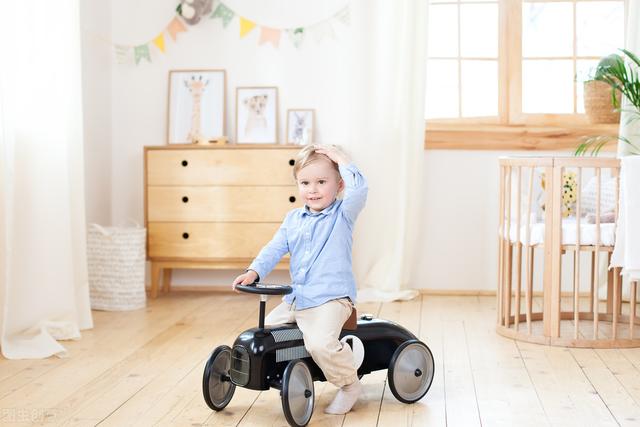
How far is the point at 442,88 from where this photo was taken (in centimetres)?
446

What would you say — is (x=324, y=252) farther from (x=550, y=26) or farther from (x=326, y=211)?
(x=550, y=26)

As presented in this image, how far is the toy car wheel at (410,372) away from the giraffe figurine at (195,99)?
234 cm

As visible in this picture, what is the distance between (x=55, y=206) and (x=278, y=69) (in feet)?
5.13

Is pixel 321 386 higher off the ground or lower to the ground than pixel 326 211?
lower

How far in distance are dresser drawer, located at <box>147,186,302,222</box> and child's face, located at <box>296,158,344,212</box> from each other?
68.8 inches

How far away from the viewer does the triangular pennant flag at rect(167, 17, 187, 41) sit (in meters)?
4.40

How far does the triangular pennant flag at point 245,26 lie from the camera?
14.4 feet

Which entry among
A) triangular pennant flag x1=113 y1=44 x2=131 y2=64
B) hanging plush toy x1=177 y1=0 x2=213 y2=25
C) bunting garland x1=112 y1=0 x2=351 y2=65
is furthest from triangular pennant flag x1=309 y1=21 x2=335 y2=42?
triangular pennant flag x1=113 y1=44 x2=131 y2=64

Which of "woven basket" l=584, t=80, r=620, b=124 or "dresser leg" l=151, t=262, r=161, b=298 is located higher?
"woven basket" l=584, t=80, r=620, b=124

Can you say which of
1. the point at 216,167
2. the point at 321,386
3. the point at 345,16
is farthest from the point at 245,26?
the point at 321,386

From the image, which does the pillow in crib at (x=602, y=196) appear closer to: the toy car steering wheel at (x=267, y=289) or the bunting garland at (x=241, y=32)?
the bunting garland at (x=241, y=32)

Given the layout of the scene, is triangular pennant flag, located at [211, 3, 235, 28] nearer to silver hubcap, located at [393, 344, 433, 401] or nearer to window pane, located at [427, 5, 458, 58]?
window pane, located at [427, 5, 458, 58]

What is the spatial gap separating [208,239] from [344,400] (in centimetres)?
199

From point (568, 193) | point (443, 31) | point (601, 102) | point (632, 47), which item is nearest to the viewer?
point (568, 193)
